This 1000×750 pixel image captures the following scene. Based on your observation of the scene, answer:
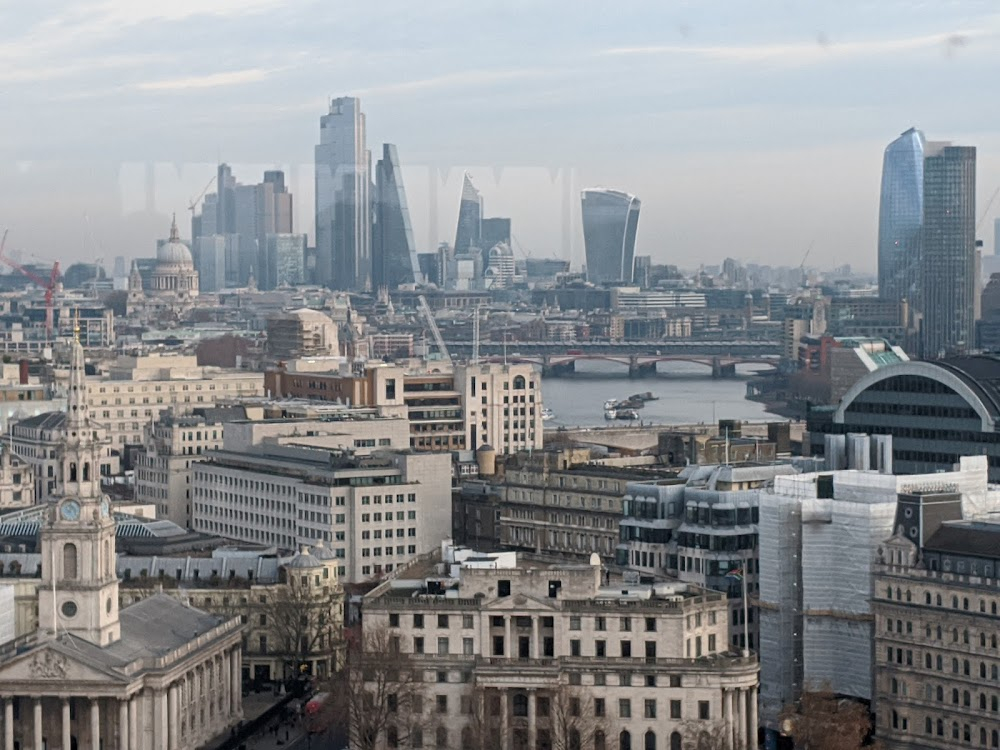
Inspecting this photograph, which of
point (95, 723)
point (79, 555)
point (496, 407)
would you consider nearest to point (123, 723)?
point (95, 723)

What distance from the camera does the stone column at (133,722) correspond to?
98.9 feet

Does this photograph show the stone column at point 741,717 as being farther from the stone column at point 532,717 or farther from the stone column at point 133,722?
the stone column at point 133,722

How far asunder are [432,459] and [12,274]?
8413cm

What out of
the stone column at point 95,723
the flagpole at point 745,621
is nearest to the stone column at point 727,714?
the flagpole at point 745,621

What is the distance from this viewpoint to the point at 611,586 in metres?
30.9

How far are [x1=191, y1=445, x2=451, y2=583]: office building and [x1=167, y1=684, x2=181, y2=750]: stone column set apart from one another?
1174cm

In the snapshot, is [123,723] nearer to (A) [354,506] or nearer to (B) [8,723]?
(B) [8,723]

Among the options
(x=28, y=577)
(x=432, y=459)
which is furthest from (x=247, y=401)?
(x=28, y=577)

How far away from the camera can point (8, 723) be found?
98.6 feet

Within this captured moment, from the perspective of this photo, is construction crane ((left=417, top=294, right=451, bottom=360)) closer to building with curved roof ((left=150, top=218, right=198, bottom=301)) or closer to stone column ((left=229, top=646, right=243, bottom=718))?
building with curved roof ((left=150, top=218, right=198, bottom=301))

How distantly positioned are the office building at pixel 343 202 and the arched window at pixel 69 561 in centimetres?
5152

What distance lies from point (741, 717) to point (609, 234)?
110 m

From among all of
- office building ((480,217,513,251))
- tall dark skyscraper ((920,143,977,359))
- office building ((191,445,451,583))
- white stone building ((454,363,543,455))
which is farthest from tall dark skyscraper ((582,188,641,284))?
office building ((191,445,451,583))

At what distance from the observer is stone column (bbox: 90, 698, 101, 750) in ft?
98.7
